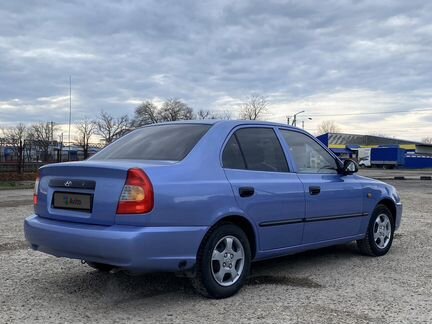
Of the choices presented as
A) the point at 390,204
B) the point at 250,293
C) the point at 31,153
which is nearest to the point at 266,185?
the point at 250,293

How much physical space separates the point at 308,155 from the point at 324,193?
1.68ft

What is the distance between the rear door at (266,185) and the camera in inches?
191

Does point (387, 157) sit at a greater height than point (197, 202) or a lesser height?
greater

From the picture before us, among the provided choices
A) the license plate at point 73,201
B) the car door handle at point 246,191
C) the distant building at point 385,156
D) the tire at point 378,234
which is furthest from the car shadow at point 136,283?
the distant building at point 385,156

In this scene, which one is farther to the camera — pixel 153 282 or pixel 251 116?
pixel 251 116

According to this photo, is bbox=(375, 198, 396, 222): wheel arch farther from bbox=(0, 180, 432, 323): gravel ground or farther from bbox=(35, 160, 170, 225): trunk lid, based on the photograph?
bbox=(35, 160, 170, 225): trunk lid

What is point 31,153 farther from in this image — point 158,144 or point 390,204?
point 158,144

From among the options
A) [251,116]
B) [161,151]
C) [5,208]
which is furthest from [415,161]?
[161,151]

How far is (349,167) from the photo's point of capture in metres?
6.20

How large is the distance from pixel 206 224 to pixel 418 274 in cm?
281

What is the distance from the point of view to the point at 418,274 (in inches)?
226

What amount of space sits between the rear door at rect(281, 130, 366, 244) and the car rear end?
1.50 m

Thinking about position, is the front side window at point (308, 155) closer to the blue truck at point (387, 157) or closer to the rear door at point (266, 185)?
the rear door at point (266, 185)

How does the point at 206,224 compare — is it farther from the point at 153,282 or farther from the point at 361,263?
the point at 361,263
